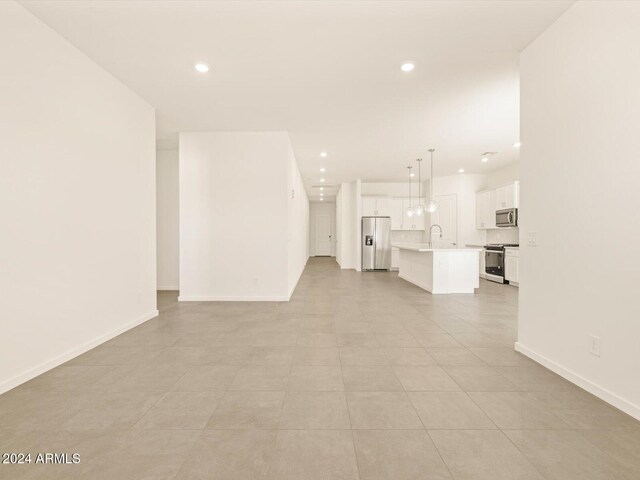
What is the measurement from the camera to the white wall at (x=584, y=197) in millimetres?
1931

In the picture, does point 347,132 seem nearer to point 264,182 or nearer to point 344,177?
point 264,182

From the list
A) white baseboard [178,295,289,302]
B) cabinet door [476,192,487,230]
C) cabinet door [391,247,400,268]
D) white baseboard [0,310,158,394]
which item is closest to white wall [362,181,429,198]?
cabinet door [391,247,400,268]

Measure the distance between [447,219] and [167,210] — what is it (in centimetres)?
748

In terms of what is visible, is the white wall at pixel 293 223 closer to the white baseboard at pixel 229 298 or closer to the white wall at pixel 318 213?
the white baseboard at pixel 229 298

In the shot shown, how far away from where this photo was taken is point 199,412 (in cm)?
192

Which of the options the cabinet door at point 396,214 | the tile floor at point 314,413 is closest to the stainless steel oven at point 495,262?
the cabinet door at point 396,214

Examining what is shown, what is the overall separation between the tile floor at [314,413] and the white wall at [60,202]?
35 centimetres

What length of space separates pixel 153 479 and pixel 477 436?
1684mm

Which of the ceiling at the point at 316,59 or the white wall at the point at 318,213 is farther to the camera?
the white wall at the point at 318,213

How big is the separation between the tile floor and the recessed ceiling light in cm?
295

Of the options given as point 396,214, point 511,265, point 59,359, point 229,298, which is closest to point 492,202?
point 511,265

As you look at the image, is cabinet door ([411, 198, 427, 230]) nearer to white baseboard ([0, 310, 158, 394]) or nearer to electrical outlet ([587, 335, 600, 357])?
electrical outlet ([587, 335, 600, 357])

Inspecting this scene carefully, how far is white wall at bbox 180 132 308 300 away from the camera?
5164 millimetres

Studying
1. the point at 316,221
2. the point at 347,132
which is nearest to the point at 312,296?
the point at 347,132
